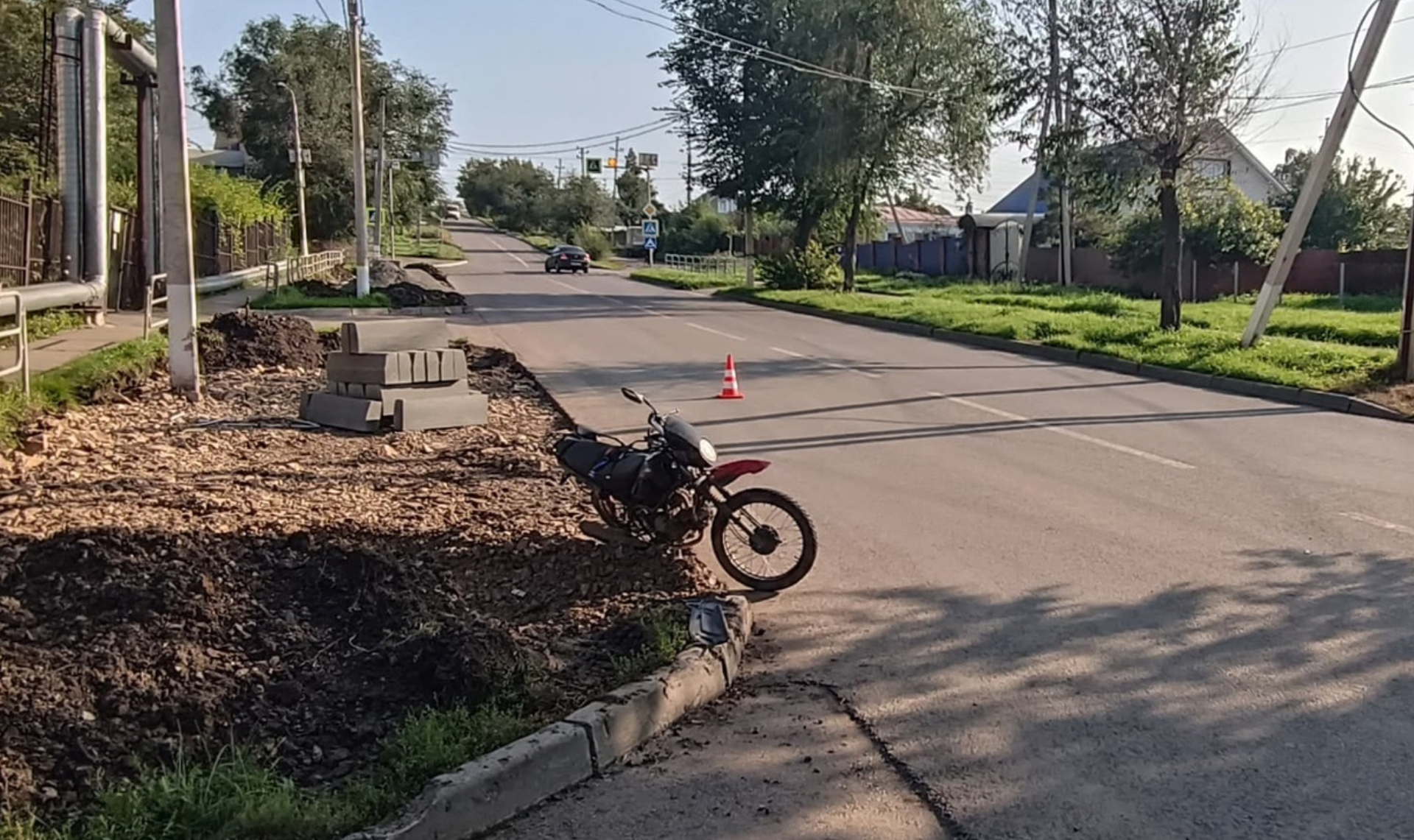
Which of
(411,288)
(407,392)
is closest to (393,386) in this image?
(407,392)

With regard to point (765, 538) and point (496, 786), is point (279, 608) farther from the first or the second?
point (765, 538)

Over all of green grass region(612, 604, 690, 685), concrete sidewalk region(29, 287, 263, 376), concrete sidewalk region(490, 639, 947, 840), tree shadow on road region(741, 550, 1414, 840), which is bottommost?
concrete sidewalk region(490, 639, 947, 840)

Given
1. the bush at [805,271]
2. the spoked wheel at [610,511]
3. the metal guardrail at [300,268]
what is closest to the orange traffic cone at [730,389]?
the spoked wheel at [610,511]

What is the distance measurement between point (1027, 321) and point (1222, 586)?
1695 cm

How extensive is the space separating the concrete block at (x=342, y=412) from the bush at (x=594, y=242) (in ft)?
238

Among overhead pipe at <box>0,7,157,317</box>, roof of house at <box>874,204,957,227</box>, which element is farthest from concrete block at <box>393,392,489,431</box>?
roof of house at <box>874,204,957,227</box>

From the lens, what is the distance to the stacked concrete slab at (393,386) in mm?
11023

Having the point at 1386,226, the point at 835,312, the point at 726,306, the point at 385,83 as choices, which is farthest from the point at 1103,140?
the point at 385,83

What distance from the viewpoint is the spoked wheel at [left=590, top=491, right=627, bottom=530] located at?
21.8 feet

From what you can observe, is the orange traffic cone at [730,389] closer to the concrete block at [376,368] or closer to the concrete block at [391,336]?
the concrete block at [391,336]

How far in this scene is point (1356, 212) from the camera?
43.4 meters

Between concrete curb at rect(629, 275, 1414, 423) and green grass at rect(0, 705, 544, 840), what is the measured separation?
1169cm

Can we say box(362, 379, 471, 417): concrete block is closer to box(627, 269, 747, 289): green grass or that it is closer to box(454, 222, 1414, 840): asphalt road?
box(454, 222, 1414, 840): asphalt road

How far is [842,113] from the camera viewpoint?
1382 inches
